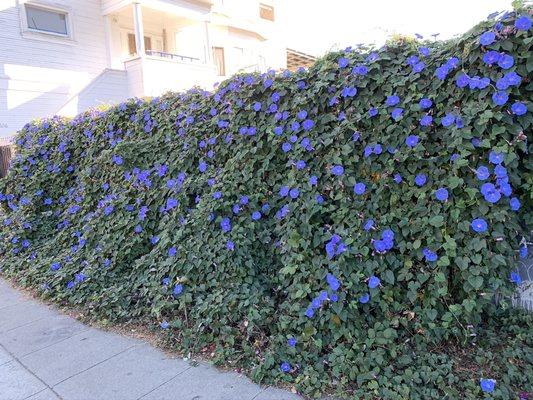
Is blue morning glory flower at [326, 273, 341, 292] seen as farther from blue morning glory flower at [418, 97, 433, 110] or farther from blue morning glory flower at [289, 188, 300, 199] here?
blue morning glory flower at [418, 97, 433, 110]

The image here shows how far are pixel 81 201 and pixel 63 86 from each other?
7.27 metres

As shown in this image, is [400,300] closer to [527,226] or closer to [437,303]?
[437,303]

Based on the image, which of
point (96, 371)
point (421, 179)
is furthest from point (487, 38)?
point (96, 371)

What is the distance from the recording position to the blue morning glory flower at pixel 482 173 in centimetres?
215

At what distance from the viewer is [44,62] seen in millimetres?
10195

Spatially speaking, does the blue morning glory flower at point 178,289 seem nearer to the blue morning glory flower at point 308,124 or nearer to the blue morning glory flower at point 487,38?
the blue morning glory flower at point 308,124

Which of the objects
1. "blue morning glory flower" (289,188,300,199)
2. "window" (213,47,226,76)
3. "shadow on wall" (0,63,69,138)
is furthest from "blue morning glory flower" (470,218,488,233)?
"window" (213,47,226,76)

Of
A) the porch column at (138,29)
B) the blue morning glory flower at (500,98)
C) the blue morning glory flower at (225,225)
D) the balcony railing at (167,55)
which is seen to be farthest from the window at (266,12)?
the blue morning glory flower at (500,98)

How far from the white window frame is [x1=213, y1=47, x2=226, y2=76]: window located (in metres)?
5.36

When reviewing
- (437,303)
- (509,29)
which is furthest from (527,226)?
(509,29)

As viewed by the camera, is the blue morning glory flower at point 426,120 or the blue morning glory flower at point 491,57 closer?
the blue morning glory flower at point 491,57

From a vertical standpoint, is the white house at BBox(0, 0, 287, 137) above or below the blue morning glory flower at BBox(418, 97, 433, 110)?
above

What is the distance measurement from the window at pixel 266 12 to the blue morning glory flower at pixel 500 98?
16539 mm

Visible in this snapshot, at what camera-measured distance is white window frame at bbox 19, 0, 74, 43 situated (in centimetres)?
988
